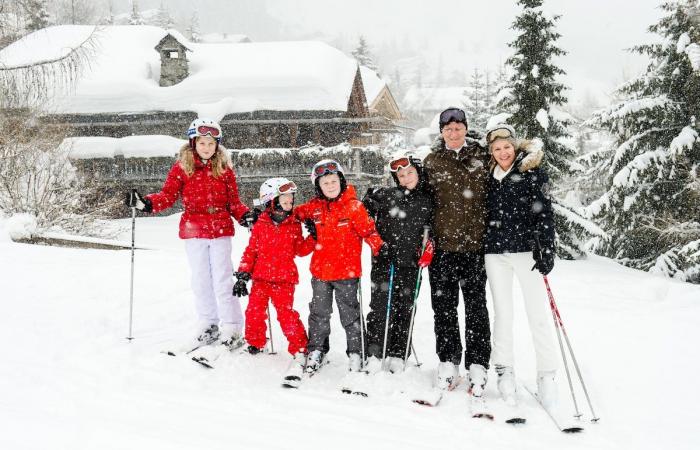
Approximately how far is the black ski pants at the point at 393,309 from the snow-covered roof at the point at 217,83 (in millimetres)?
16312

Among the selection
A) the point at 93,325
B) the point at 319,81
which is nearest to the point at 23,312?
the point at 93,325

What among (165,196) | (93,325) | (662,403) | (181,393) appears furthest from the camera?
(93,325)

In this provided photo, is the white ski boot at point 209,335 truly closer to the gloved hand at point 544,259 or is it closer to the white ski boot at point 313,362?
the white ski boot at point 313,362

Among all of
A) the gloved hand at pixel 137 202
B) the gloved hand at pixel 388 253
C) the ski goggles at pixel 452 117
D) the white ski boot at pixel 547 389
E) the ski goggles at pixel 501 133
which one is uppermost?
the ski goggles at pixel 452 117

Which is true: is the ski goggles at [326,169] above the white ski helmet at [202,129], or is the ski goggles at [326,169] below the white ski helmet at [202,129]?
below

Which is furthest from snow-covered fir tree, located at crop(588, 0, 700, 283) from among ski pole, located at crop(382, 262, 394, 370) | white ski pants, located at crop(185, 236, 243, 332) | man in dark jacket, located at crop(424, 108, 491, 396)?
white ski pants, located at crop(185, 236, 243, 332)

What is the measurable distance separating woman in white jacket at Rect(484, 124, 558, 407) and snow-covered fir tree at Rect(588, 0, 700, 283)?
34.9ft

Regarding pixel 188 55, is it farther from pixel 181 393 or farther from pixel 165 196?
pixel 181 393

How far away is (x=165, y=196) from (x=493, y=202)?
3.02 meters

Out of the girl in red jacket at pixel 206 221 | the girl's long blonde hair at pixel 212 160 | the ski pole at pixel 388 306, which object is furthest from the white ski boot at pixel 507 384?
the girl's long blonde hair at pixel 212 160

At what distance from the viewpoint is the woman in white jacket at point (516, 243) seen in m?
3.96

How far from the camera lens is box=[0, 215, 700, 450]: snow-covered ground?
10.3 ft

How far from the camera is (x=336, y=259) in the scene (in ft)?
14.6

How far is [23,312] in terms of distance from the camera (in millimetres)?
Result: 5203
